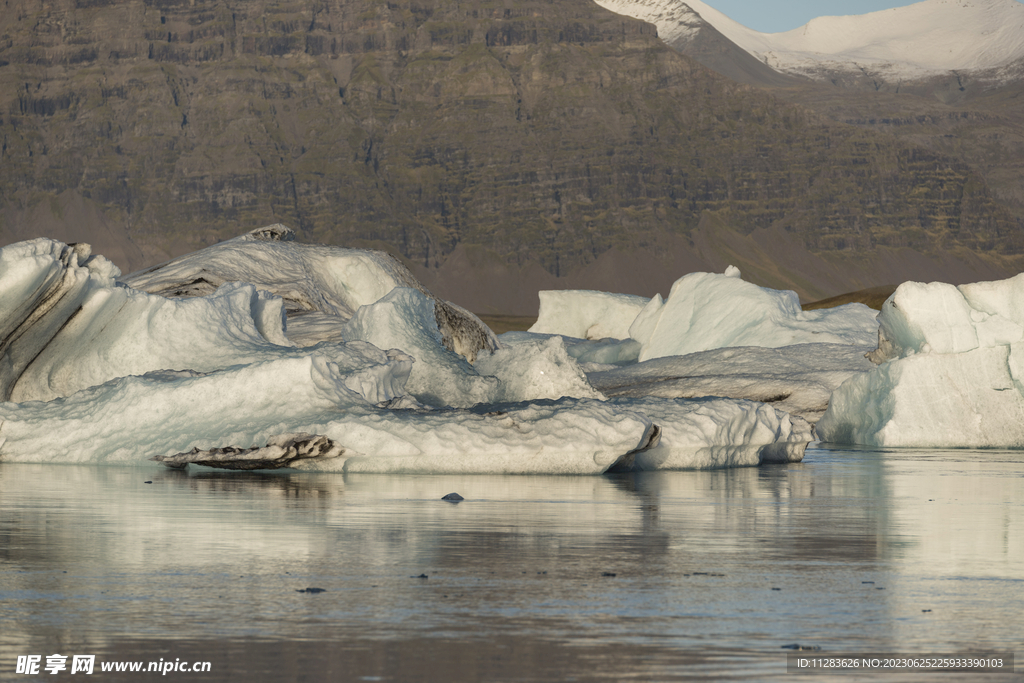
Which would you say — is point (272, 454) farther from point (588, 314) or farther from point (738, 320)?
point (588, 314)

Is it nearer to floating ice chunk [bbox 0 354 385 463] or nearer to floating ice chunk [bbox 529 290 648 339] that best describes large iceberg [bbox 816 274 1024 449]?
floating ice chunk [bbox 0 354 385 463]

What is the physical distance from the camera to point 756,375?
23297 millimetres

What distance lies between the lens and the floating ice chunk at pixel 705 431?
14.2 metres

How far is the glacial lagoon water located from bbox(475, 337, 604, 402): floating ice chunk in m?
5.00

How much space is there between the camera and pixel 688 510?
31.8 feet

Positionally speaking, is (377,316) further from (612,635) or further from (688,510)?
(612,635)

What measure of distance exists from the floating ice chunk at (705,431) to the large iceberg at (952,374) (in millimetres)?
5215

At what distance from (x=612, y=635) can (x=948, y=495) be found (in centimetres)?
752

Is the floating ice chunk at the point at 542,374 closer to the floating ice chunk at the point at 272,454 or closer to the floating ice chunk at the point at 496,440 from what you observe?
the floating ice chunk at the point at 496,440

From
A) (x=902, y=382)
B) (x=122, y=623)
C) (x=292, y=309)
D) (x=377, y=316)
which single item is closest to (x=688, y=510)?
(x=122, y=623)

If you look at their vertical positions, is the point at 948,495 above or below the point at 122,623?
below

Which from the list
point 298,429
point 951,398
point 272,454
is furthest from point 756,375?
point 272,454

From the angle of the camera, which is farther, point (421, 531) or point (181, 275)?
point (181, 275)

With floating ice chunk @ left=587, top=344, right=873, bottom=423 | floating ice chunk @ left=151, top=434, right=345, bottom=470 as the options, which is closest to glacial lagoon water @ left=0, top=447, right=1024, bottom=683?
floating ice chunk @ left=151, top=434, right=345, bottom=470
